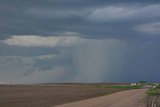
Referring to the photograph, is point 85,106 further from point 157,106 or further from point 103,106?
point 157,106

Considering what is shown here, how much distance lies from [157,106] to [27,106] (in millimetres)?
16002

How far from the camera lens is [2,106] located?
54875 mm

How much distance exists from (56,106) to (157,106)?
42.6 ft

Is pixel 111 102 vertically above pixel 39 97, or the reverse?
pixel 39 97

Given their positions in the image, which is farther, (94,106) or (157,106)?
(94,106)

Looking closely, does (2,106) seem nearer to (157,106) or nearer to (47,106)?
(47,106)

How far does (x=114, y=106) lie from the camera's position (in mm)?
55969

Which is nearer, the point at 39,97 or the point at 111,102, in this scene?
the point at 111,102

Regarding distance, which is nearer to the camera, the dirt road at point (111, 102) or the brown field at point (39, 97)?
the dirt road at point (111, 102)

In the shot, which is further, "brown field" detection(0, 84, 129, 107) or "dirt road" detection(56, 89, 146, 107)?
"brown field" detection(0, 84, 129, 107)

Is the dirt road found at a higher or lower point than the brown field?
lower

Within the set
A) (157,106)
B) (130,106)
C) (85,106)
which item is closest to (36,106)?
(85,106)

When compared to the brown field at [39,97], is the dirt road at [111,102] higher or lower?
lower

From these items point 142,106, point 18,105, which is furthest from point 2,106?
point 142,106
